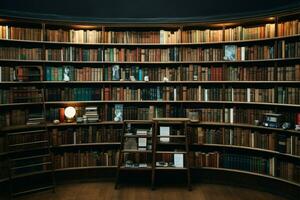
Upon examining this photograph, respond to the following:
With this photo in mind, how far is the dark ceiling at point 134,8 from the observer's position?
4613 mm

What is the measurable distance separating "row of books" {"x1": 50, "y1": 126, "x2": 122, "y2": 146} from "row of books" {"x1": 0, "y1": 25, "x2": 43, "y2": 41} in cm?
153

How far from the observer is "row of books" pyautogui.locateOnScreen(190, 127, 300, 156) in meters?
4.42

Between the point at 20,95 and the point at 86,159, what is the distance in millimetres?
1466

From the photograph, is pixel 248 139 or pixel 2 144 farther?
pixel 248 139

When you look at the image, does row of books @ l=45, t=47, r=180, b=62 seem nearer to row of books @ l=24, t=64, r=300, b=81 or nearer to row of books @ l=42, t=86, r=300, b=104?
row of books @ l=24, t=64, r=300, b=81

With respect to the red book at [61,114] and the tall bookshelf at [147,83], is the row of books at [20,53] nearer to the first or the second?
the tall bookshelf at [147,83]

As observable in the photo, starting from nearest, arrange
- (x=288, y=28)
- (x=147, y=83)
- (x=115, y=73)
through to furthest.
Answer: (x=288, y=28) < (x=115, y=73) < (x=147, y=83)

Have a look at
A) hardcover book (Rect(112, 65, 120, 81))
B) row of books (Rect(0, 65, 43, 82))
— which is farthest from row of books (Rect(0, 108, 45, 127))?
hardcover book (Rect(112, 65, 120, 81))

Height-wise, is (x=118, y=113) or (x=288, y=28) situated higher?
(x=288, y=28)

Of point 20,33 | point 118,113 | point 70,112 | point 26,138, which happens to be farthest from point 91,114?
point 20,33

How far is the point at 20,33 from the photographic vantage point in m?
4.83

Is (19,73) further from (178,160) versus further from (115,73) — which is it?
(178,160)

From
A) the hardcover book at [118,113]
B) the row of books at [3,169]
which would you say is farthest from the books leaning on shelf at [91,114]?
the row of books at [3,169]

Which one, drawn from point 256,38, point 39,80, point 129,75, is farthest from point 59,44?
point 256,38
